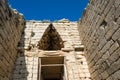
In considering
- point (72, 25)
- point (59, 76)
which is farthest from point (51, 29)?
point (59, 76)

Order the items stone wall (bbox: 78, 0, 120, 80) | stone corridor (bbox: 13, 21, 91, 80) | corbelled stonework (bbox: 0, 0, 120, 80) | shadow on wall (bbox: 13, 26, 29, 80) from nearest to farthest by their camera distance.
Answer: stone wall (bbox: 78, 0, 120, 80) < corbelled stonework (bbox: 0, 0, 120, 80) < shadow on wall (bbox: 13, 26, 29, 80) < stone corridor (bbox: 13, 21, 91, 80)

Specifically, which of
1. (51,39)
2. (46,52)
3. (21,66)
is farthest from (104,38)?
(51,39)

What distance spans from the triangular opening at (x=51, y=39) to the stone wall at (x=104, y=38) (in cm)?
242

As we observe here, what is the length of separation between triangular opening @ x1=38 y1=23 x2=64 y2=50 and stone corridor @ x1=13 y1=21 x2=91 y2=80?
7cm

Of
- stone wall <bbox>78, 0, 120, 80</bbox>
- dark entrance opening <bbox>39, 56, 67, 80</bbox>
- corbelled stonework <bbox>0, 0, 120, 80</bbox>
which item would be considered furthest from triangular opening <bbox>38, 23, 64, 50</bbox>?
stone wall <bbox>78, 0, 120, 80</bbox>

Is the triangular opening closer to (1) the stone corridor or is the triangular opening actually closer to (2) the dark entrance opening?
(1) the stone corridor

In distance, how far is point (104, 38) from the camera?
187 inches

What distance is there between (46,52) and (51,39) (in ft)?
5.48

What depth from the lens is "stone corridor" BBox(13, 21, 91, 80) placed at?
645 centimetres

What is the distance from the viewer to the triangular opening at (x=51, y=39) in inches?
324

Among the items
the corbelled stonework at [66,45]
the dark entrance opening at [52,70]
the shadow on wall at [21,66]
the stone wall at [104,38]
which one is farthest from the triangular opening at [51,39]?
the stone wall at [104,38]

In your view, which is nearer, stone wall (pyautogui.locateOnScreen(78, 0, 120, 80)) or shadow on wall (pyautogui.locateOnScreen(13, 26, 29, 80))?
stone wall (pyautogui.locateOnScreen(78, 0, 120, 80))

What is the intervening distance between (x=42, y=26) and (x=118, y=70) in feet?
17.9

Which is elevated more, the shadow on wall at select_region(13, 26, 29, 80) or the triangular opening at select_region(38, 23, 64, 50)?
the triangular opening at select_region(38, 23, 64, 50)
